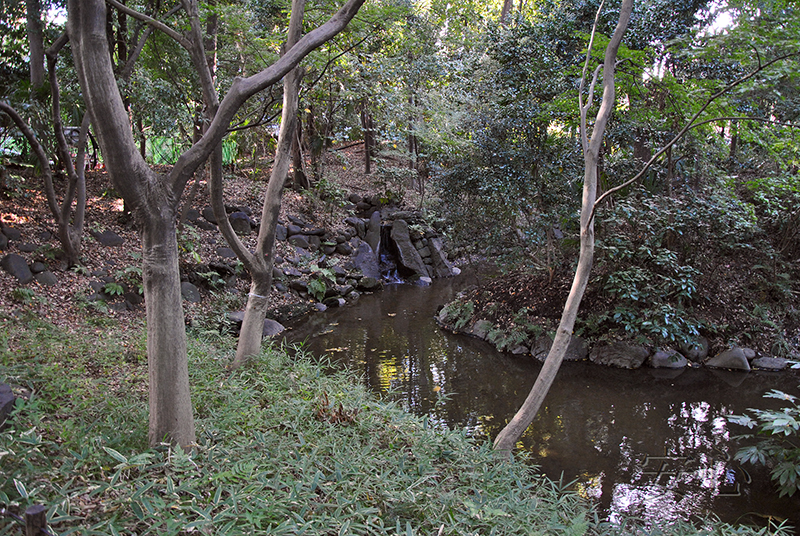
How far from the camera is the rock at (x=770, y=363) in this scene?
23.1 feet

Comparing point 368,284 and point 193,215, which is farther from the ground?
point 193,215

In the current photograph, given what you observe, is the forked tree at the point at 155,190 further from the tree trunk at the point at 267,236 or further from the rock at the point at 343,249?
the rock at the point at 343,249

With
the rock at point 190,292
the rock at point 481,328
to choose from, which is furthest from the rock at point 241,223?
the rock at point 481,328

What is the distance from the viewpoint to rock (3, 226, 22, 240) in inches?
290

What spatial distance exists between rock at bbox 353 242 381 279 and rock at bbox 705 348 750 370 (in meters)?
7.83

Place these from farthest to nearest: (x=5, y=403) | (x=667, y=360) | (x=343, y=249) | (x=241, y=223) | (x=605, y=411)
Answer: (x=343, y=249)
(x=241, y=223)
(x=667, y=360)
(x=605, y=411)
(x=5, y=403)

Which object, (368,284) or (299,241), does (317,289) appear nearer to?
(368,284)

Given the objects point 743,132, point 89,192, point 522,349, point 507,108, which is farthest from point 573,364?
point 89,192

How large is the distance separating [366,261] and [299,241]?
187cm

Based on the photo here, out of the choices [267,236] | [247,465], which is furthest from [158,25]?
[247,465]

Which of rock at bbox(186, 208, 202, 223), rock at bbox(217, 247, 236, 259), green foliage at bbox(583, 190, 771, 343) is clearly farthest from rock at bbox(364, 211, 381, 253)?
green foliage at bbox(583, 190, 771, 343)

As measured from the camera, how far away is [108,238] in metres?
8.71

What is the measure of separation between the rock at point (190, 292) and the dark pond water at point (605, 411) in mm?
1861

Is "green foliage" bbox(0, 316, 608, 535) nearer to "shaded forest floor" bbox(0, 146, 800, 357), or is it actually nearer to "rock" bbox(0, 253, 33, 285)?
"shaded forest floor" bbox(0, 146, 800, 357)
